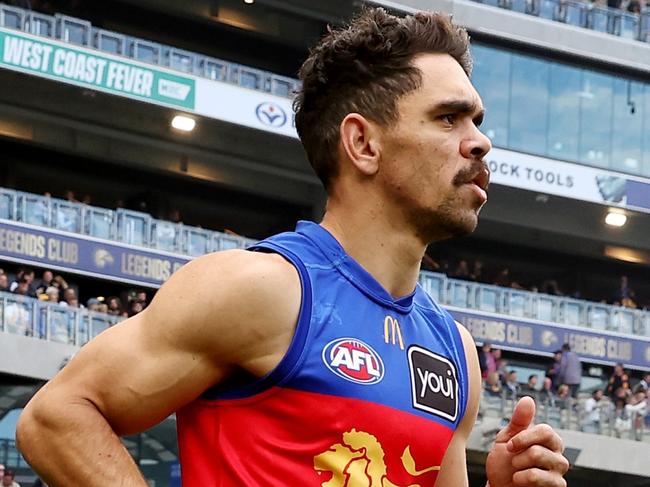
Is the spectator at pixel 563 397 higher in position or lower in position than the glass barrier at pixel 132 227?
lower

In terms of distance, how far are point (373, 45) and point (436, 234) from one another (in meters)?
0.47

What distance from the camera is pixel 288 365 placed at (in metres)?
3.52

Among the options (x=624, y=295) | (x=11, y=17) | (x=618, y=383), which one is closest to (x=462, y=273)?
(x=624, y=295)

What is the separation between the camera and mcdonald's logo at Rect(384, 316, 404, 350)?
12.2 ft

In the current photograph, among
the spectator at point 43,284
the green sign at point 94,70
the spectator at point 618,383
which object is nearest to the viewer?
the spectator at point 43,284

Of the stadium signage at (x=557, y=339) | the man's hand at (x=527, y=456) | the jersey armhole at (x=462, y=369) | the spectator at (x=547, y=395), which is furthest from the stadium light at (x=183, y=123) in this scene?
the man's hand at (x=527, y=456)

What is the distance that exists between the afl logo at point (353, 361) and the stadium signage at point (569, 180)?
31.1 m

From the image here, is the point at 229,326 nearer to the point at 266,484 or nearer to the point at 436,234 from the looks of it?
the point at 266,484

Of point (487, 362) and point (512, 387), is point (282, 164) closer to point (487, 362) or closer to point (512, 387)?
point (487, 362)

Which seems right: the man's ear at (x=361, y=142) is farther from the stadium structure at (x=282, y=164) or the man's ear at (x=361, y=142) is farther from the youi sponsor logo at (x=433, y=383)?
the stadium structure at (x=282, y=164)

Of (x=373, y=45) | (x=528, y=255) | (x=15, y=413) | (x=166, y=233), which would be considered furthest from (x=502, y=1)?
(x=373, y=45)

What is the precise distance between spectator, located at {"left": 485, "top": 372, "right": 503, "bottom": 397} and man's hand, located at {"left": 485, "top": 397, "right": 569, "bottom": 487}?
910 inches

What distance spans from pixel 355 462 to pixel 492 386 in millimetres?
23487

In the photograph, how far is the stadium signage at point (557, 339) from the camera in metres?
33.3
